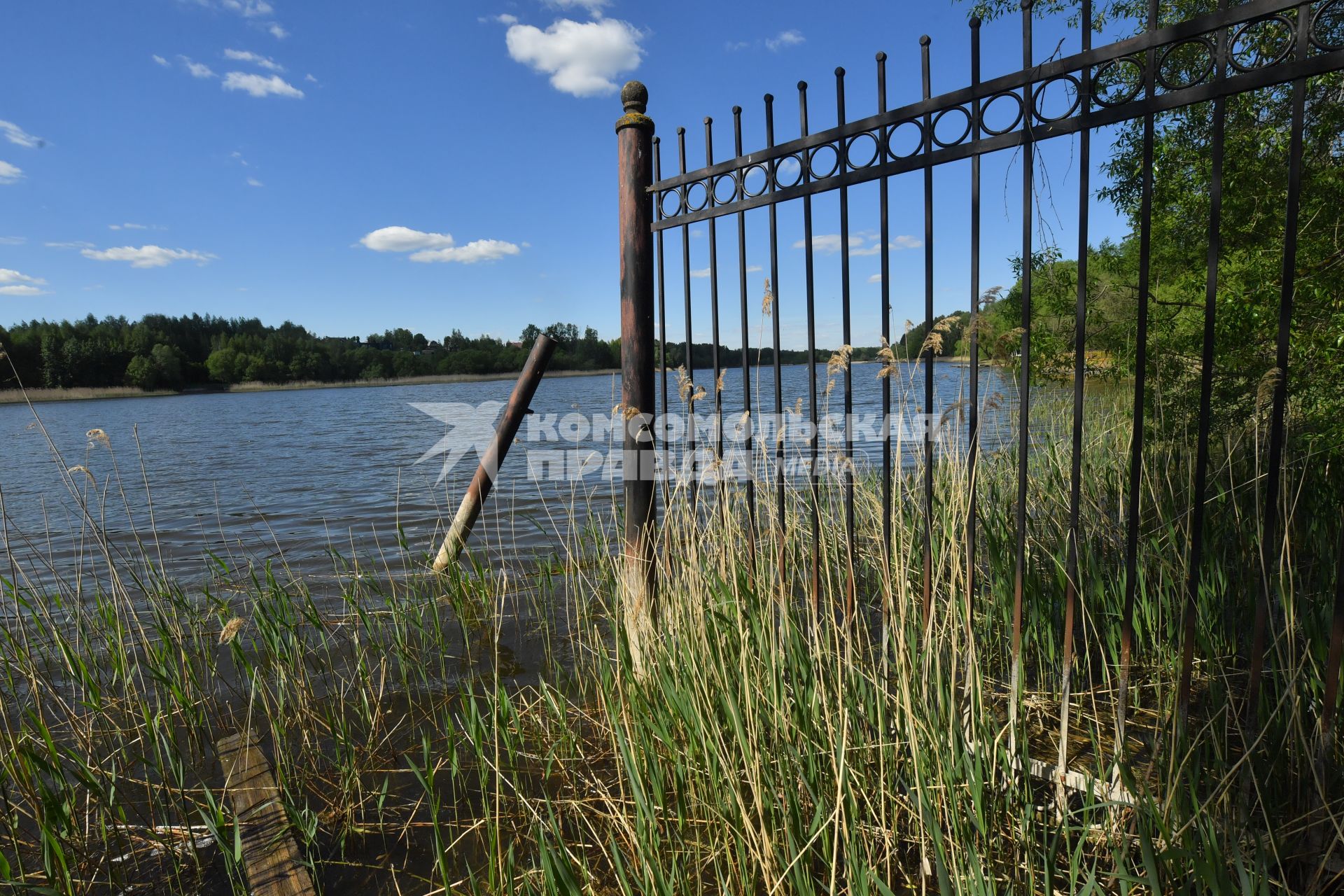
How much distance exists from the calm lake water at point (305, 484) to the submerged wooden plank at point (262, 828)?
1.28m

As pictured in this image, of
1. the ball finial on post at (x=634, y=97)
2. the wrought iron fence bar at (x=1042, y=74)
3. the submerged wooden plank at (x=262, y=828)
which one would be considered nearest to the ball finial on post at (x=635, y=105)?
the ball finial on post at (x=634, y=97)

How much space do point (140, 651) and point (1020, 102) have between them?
5512mm

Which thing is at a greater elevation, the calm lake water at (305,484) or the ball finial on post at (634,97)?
the ball finial on post at (634,97)

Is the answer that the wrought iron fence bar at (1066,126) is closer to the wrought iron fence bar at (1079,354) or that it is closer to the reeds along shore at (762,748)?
the wrought iron fence bar at (1079,354)

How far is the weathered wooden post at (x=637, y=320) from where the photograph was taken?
130 inches

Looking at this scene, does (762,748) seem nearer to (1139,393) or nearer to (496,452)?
(1139,393)

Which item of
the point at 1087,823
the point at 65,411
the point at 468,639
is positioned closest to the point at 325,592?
the point at 468,639

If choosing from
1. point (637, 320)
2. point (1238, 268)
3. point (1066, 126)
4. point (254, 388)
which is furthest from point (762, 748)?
point (254, 388)

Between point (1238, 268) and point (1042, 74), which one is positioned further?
point (1238, 268)

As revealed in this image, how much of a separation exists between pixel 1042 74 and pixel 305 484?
11.5m

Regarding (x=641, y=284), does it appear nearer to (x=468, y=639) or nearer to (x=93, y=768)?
(x=468, y=639)

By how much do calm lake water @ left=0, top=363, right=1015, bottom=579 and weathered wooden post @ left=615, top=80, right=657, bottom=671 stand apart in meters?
0.25

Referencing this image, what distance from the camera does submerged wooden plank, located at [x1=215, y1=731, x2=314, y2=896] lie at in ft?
6.93

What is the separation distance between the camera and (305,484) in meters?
11.1
